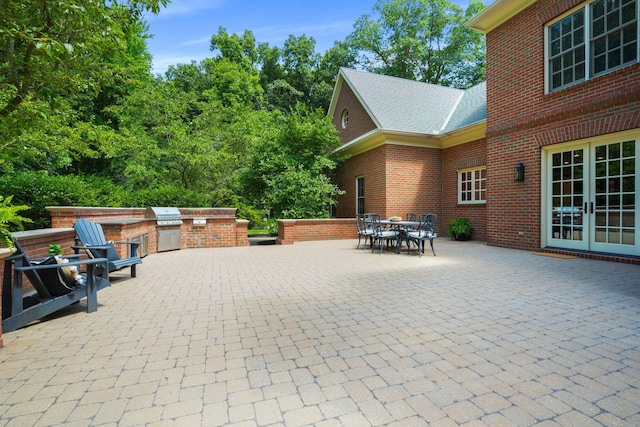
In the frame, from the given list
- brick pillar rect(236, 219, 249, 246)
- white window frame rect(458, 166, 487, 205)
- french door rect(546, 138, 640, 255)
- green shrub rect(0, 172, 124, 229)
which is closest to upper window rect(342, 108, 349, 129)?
white window frame rect(458, 166, 487, 205)

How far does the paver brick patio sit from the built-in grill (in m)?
4.25

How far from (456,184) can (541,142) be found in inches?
164

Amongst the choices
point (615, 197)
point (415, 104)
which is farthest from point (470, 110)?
point (615, 197)

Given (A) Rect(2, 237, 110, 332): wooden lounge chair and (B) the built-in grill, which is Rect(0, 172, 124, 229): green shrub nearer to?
(B) the built-in grill

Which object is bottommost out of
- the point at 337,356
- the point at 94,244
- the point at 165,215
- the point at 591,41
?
the point at 337,356

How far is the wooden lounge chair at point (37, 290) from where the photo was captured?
10.1ft

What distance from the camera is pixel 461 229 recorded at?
10.7 metres

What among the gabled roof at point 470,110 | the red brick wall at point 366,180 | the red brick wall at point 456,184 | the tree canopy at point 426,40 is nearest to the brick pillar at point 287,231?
the red brick wall at point 366,180

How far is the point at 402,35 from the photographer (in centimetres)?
2791

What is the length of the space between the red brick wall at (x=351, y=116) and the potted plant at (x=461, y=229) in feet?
15.8

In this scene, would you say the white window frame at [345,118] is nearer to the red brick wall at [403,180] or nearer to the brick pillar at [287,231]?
the red brick wall at [403,180]

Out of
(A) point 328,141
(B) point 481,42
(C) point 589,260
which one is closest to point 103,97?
(A) point 328,141

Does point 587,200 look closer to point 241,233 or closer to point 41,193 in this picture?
point 241,233

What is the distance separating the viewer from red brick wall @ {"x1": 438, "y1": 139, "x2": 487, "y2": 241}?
420 inches
